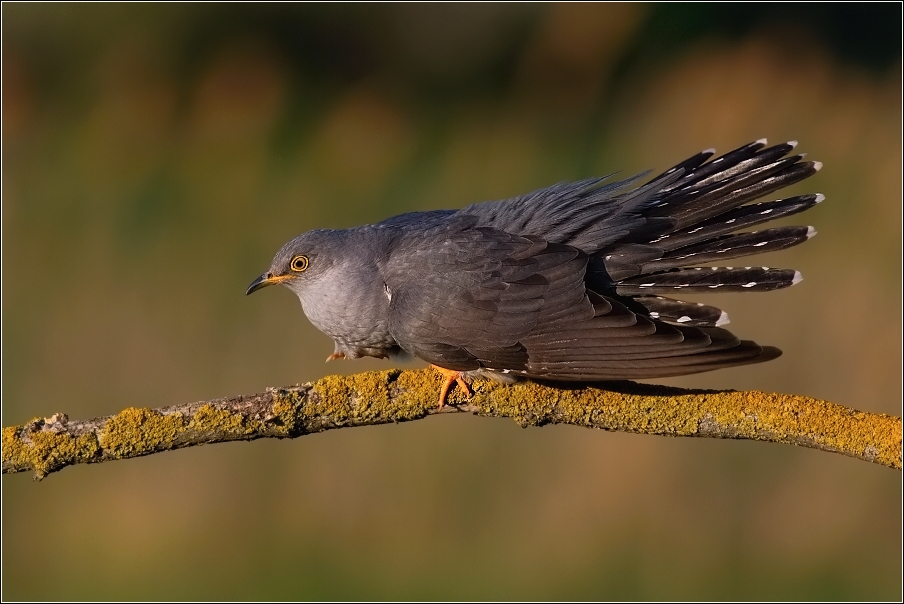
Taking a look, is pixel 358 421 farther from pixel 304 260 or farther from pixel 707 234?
pixel 707 234

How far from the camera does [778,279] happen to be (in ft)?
6.88

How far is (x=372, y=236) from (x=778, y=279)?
120 centimetres

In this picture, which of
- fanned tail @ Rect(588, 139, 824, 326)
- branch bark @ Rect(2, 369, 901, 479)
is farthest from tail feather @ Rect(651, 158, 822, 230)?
branch bark @ Rect(2, 369, 901, 479)

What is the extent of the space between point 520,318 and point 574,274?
0.64 ft

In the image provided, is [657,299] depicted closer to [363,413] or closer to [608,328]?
[608,328]

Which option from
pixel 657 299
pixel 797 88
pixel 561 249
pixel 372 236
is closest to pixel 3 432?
pixel 372 236

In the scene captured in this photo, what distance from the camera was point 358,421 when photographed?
1.97m

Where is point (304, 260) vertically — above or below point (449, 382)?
above

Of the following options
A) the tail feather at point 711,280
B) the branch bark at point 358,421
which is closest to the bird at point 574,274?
the tail feather at point 711,280

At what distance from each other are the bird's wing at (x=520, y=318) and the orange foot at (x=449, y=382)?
0.7 inches

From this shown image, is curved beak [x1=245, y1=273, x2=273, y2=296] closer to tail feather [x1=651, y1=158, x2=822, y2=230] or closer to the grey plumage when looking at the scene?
the grey plumage

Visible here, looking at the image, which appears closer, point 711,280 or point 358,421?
point 358,421

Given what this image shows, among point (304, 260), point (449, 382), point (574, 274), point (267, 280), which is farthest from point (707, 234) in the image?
point (267, 280)

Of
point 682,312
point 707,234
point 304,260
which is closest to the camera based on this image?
point 682,312
